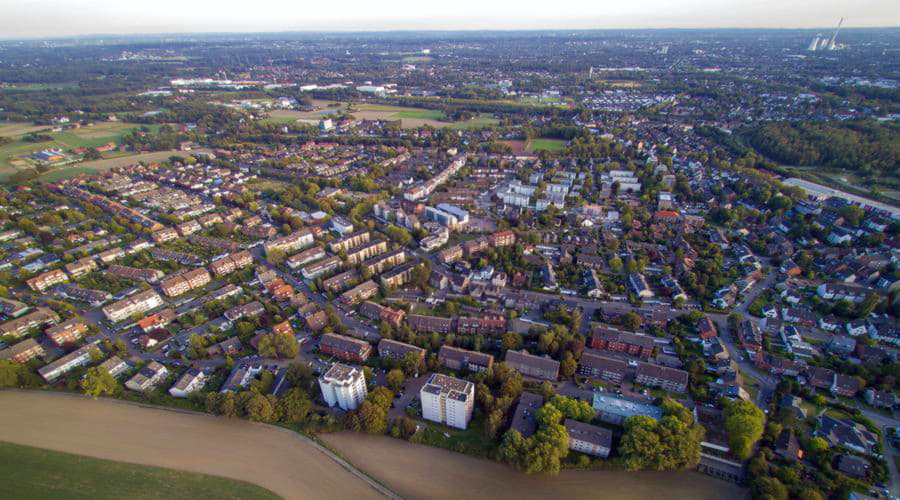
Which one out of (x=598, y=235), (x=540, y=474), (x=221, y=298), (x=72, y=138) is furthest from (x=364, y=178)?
(x=72, y=138)

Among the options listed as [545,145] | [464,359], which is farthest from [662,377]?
[545,145]

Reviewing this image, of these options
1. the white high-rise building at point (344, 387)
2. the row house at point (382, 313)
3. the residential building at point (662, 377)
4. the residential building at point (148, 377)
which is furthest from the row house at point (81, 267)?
the residential building at point (662, 377)

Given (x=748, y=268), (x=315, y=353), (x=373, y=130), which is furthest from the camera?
(x=373, y=130)

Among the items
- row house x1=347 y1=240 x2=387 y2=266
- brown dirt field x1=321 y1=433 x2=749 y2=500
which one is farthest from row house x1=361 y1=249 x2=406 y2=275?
brown dirt field x1=321 y1=433 x2=749 y2=500

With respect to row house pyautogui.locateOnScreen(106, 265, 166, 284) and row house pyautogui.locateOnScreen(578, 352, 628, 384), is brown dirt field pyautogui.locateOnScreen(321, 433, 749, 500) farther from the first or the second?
row house pyautogui.locateOnScreen(106, 265, 166, 284)

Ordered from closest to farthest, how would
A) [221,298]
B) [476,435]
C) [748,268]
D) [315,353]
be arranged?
[476,435], [315,353], [221,298], [748,268]

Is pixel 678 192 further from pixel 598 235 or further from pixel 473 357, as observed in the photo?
pixel 473 357

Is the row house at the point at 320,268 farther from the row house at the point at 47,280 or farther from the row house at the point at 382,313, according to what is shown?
the row house at the point at 47,280
